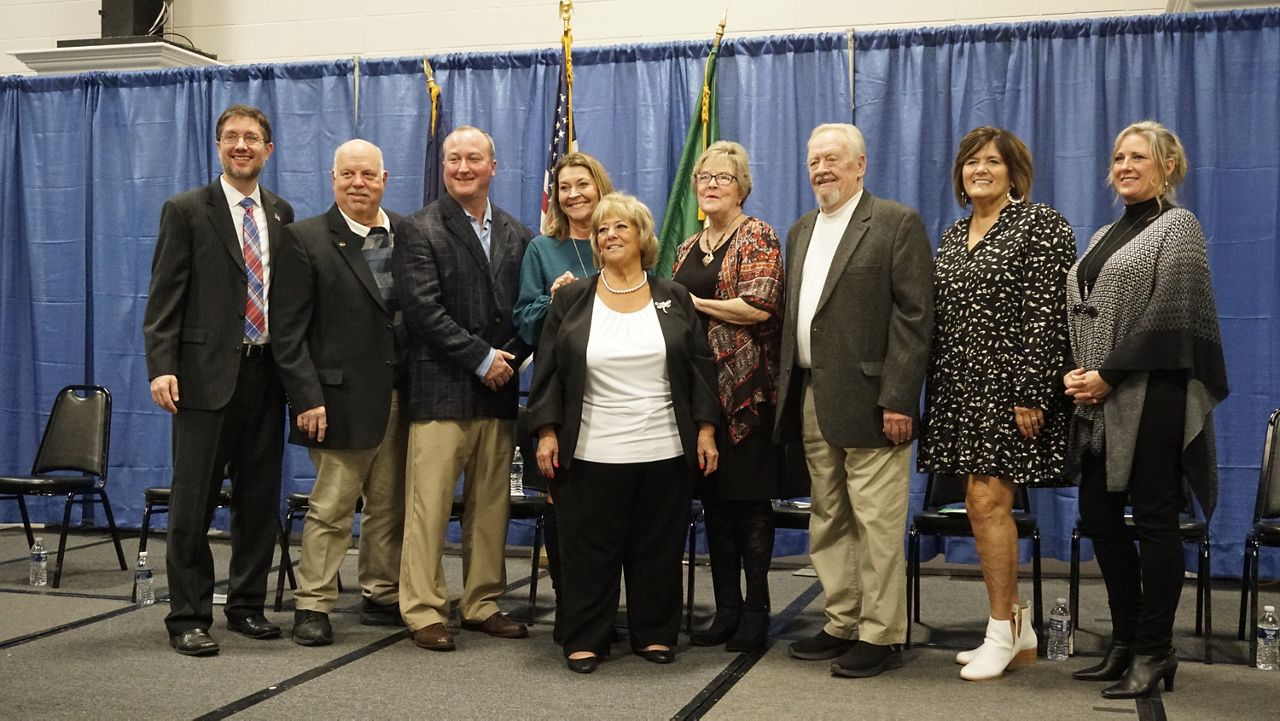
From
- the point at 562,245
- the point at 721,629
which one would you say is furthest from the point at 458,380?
the point at 721,629

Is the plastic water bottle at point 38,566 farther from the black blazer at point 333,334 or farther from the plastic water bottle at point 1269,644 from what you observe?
the plastic water bottle at point 1269,644

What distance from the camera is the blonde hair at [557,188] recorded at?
12.9ft

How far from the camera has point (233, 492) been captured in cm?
396

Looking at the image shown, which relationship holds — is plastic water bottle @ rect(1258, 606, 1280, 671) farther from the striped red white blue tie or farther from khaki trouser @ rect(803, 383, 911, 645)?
the striped red white blue tie

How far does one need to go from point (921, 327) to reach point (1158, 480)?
77 centimetres

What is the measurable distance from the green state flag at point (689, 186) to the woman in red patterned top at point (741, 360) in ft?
4.42

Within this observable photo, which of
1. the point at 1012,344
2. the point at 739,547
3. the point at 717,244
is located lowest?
the point at 739,547

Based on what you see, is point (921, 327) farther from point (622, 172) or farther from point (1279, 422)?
point (622, 172)

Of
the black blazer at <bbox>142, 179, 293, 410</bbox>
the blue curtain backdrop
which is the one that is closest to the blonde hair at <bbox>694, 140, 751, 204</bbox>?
the black blazer at <bbox>142, 179, 293, 410</bbox>

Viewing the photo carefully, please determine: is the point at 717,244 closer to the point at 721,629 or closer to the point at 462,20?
the point at 721,629

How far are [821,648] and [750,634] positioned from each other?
24 cm

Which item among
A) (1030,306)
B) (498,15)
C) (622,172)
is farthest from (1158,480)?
(498,15)

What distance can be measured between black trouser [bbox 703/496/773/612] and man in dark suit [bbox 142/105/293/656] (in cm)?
149

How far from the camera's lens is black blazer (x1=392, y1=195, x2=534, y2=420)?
381cm
